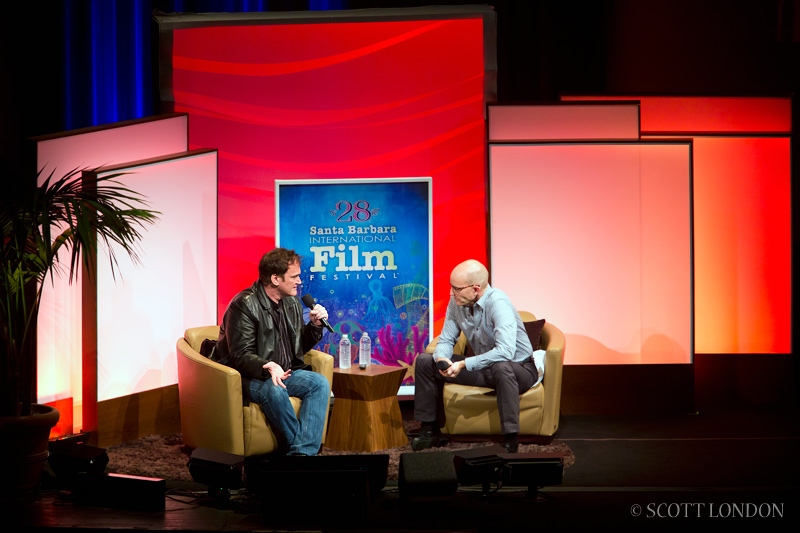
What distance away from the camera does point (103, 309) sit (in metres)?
4.61

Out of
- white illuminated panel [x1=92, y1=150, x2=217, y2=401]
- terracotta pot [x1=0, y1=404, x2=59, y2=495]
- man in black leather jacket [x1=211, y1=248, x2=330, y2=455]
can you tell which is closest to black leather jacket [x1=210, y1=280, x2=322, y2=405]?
man in black leather jacket [x1=211, y1=248, x2=330, y2=455]

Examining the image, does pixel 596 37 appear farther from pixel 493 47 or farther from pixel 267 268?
pixel 267 268

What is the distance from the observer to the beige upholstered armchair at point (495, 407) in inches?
185

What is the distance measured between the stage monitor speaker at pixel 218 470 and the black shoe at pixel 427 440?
1363 mm

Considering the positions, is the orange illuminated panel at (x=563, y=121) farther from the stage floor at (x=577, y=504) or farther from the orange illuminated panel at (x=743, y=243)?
the stage floor at (x=577, y=504)

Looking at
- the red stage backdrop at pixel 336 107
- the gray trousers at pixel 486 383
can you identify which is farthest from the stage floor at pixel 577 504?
the red stage backdrop at pixel 336 107

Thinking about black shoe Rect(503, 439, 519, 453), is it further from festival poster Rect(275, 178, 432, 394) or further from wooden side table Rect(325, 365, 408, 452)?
festival poster Rect(275, 178, 432, 394)

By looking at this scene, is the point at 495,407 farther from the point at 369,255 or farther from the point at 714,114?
the point at 714,114

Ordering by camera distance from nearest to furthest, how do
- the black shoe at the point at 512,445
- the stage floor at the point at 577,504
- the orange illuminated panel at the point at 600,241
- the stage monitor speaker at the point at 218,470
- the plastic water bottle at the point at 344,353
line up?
the stage floor at the point at 577,504 → the stage monitor speaker at the point at 218,470 → the black shoe at the point at 512,445 → the plastic water bottle at the point at 344,353 → the orange illuminated panel at the point at 600,241

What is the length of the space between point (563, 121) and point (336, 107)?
1648mm

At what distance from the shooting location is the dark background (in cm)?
620

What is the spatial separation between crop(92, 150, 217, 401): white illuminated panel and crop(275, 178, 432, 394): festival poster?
1.95 feet

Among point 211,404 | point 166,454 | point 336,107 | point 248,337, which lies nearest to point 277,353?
point 248,337

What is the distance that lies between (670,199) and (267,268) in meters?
2.95
